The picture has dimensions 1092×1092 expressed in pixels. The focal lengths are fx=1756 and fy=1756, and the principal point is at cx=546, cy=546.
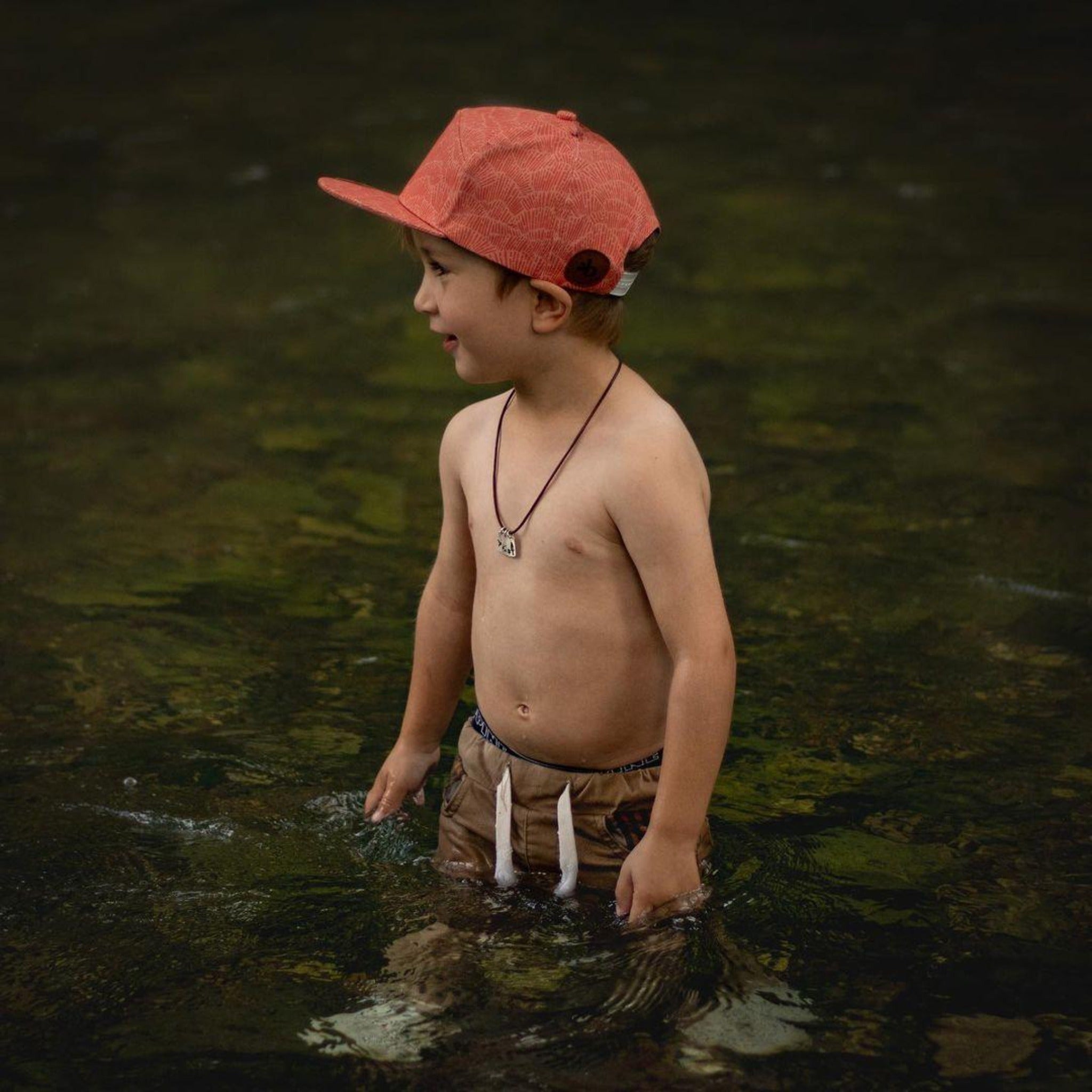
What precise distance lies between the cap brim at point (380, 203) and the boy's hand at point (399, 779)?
35.0 inches

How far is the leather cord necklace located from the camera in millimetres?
2420

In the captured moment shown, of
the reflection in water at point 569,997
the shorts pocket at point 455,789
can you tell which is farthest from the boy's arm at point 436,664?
the reflection in water at point 569,997

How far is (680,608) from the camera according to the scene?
2326 millimetres

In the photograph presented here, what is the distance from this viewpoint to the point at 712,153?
26.4 feet

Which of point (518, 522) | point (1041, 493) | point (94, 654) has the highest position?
point (518, 522)

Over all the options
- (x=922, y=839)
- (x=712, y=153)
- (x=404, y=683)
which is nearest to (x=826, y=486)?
(x=404, y=683)

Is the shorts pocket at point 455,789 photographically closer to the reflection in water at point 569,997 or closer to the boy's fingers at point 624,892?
the reflection in water at point 569,997

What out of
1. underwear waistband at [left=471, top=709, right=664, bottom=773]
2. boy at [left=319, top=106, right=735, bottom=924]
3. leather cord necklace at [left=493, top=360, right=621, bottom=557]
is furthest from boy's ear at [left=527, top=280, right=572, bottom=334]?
underwear waistband at [left=471, top=709, right=664, bottom=773]

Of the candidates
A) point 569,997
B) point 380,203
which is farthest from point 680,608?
point 380,203

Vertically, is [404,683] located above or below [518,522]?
below

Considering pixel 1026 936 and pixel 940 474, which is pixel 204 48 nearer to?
pixel 940 474

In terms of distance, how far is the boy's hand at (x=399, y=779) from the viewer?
2.80 metres

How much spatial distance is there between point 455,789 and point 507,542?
445mm

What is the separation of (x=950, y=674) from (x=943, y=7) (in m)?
8.39
